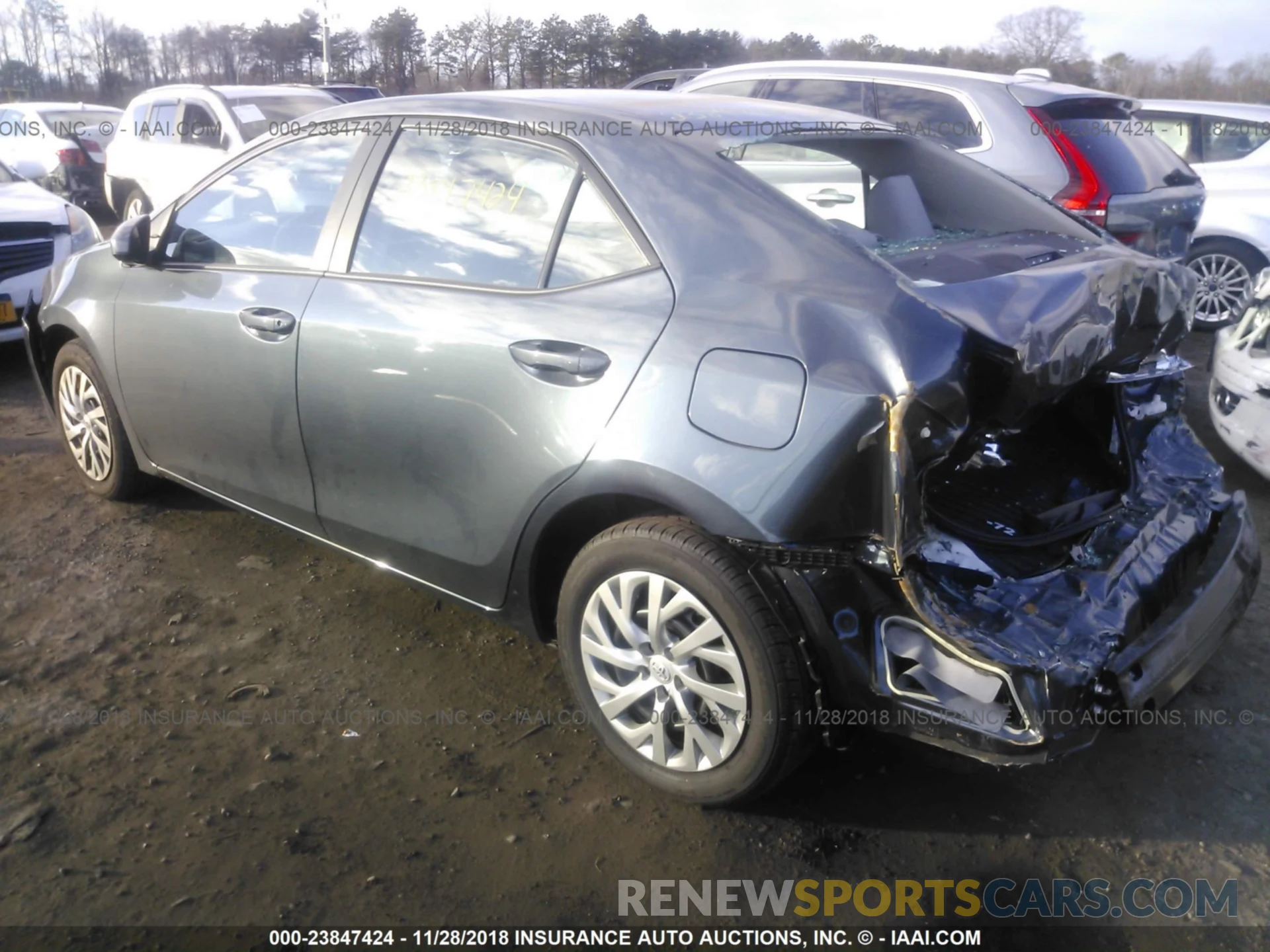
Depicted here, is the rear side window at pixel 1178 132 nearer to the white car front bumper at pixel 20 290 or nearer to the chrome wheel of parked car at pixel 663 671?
the chrome wheel of parked car at pixel 663 671

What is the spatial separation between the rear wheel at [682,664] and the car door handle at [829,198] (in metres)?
1.02

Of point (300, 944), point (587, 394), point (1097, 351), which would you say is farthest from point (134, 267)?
point (1097, 351)

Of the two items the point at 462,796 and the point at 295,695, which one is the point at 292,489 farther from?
the point at 462,796

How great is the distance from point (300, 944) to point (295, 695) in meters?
0.97

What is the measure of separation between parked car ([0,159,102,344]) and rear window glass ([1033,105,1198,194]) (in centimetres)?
584

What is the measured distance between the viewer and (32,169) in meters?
13.6

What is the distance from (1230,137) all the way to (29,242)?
8285 millimetres

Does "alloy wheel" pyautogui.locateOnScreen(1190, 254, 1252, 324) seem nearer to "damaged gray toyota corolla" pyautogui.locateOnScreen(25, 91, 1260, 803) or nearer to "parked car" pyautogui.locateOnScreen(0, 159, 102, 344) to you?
"damaged gray toyota corolla" pyautogui.locateOnScreen(25, 91, 1260, 803)

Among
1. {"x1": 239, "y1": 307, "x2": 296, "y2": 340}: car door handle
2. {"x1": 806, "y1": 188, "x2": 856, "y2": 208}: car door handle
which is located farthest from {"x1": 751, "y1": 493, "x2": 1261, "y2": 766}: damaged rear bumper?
{"x1": 239, "y1": 307, "x2": 296, "y2": 340}: car door handle

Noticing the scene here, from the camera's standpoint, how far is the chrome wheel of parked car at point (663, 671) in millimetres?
2416

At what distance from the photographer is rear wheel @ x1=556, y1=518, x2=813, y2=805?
2.32 metres

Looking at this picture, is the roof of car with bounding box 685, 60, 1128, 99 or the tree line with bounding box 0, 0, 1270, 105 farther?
the tree line with bounding box 0, 0, 1270, 105

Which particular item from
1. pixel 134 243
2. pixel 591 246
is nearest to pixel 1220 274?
pixel 591 246

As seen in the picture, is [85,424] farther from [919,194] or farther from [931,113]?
[931,113]
